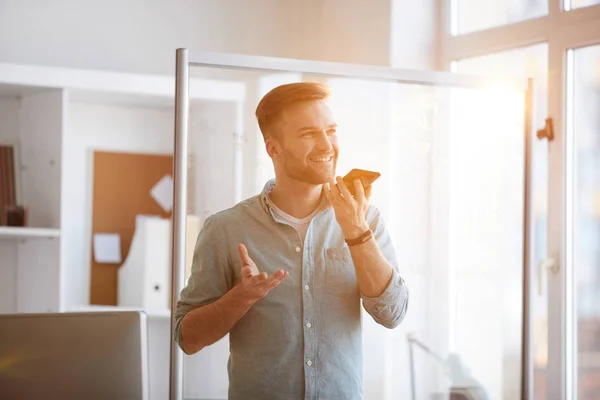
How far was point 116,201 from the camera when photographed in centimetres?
364

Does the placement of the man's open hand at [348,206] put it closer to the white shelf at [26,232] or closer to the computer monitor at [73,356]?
the computer monitor at [73,356]

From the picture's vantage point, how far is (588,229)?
3.02 m

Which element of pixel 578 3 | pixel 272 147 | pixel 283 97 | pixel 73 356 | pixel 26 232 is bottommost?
pixel 73 356

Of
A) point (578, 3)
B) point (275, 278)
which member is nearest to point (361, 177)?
point (275, 278)

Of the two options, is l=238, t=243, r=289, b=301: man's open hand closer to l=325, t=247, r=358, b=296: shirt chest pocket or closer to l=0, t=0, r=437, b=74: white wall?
l=325, t=247, r=358, b=296: shirt chest pocket

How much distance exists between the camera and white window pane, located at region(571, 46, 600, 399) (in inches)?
118

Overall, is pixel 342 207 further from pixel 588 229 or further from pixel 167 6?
pixel 167 6

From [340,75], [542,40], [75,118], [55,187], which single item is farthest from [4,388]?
[542,40]

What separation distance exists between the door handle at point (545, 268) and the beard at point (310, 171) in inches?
45.4

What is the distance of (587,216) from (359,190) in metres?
1.14

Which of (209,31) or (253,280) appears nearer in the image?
(253,280)

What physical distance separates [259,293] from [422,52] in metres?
1.78

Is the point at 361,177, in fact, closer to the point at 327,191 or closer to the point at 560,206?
the point at 327,191

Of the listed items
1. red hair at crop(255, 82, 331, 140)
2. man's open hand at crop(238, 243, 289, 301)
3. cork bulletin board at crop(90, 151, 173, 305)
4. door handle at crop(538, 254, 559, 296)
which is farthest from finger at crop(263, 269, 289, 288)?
cork bulletin board at crop(90, 151, 173, 305)
